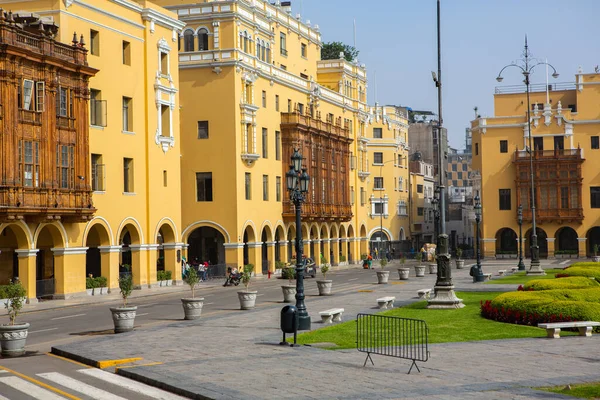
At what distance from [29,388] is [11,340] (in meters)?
5.57

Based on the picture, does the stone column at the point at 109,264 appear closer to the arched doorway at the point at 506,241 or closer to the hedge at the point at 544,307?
the hedge at the point at 544,307

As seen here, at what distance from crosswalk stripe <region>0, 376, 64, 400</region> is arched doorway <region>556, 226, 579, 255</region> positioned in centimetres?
8096

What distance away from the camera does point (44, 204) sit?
140ft

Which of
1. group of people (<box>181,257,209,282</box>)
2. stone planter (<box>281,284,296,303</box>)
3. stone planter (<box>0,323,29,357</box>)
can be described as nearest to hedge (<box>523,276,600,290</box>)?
stone planter (<box>281,284,296,303</box>)

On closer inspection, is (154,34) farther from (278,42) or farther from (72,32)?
(278,42)

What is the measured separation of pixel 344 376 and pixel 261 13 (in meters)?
55.7

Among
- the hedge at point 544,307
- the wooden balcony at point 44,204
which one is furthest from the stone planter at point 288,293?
the wooden balcony at point 44,204

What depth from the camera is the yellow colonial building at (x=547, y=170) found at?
9219 centimetres

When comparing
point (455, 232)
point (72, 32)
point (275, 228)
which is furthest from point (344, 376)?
point (455, 232)

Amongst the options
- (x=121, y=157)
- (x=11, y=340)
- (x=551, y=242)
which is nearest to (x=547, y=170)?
(x=551, y=242)

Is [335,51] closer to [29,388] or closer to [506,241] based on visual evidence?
[506,241]

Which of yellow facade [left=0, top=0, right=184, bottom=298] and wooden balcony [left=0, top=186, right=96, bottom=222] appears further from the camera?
yellow facade [left=0, top=0, right=184, bottom=298]

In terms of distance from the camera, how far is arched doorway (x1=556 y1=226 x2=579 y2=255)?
9369 centimetres

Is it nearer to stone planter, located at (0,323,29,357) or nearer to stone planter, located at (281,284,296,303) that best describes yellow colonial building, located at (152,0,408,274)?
stone planter, located at (281,284,296,303)
